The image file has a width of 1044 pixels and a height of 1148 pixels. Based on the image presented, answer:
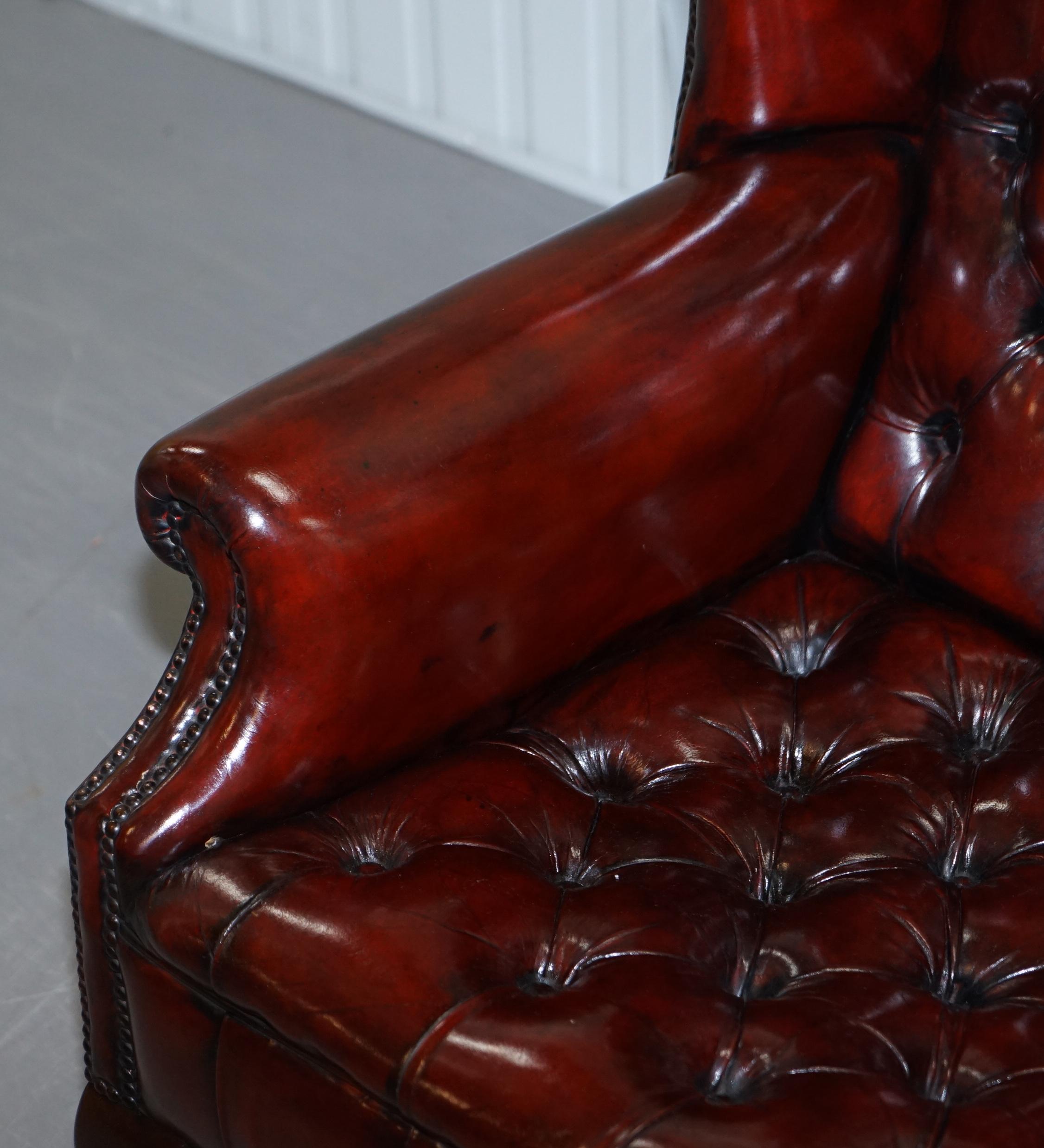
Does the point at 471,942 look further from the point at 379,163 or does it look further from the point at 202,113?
the point at 202,113

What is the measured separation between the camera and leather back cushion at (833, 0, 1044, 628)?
1212mm

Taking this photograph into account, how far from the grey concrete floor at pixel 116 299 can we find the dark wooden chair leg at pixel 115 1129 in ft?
0.78

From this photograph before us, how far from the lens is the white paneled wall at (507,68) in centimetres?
242

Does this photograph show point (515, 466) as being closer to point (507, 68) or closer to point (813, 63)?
point (813, 63)

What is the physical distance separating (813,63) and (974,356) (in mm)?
260

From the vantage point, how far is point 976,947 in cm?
99

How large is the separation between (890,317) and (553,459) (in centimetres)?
37

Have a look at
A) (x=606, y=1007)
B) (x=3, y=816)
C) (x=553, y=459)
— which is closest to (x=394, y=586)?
(x=553, y=459)

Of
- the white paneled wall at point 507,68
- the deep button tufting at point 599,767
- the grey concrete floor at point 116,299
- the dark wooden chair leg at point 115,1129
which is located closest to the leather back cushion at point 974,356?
the deep button tufting at point 599,767

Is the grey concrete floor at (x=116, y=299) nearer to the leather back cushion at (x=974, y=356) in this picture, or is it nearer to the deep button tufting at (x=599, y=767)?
the deep button tufting at (x=599, y=767)

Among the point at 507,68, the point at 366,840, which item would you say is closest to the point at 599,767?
the point at 366,840

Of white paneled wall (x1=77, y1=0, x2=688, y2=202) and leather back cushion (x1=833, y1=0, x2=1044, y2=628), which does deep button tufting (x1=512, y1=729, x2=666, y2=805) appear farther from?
white paneled wall (x1=77, y1=0, x2=688, y2=202)

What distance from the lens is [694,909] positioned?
39.6 inches

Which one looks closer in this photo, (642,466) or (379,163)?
(642,466)
